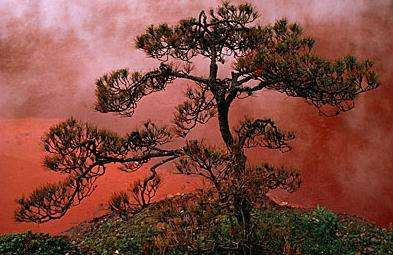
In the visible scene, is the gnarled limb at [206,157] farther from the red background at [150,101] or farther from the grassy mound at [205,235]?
the red background at [150,101]

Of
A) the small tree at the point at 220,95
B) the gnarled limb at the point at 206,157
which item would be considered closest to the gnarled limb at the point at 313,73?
the small tree at the point at 220,95

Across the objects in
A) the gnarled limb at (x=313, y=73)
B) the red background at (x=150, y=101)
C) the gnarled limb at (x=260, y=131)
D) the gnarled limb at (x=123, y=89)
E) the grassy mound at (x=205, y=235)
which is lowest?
the grassy mound at (x=205, y=235)

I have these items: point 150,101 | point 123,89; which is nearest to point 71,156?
point 123,89

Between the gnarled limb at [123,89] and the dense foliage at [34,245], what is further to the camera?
the dense foliage at [34,245]

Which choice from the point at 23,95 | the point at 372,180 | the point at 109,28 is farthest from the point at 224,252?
the point at 109,28

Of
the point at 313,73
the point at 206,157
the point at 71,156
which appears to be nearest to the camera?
the point at 313,73

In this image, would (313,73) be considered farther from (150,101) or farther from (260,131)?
(150,101)

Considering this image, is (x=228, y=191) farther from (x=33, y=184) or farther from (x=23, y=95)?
(x=23, y=95)

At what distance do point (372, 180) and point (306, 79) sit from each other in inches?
95.2

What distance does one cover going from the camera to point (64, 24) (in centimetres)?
521

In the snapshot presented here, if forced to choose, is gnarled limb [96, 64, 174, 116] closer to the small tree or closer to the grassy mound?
the small tree

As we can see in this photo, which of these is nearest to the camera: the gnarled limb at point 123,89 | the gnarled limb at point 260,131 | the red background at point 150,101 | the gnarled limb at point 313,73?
the gnarled limb at point 313,73

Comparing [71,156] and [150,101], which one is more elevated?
[150,101]

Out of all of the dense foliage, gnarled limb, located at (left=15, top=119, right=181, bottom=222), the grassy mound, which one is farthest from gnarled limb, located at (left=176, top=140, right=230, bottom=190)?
the dense foliage
